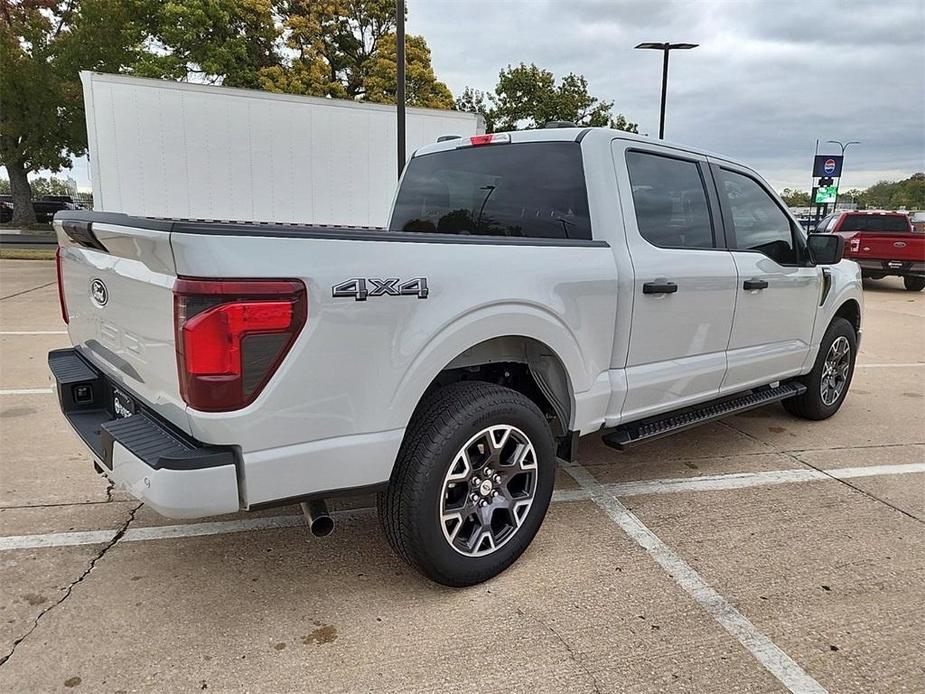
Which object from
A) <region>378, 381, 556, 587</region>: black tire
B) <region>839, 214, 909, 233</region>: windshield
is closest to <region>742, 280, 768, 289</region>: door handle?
<region>378, 381, 556, 587</region>: black tire

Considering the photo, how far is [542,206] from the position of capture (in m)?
3.41

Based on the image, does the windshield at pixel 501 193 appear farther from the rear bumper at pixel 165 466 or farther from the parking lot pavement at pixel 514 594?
the rear bumper at pixel 165 466

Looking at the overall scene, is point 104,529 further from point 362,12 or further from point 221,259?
point 362,12

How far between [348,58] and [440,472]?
27.6m

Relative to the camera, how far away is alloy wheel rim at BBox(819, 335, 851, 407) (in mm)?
5125

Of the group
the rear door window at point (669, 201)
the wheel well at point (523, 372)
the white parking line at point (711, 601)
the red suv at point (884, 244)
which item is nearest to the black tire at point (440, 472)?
the wheel well at point (523, 372)

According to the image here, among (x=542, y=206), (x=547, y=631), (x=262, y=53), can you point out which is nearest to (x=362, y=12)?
(x=262, y=53)

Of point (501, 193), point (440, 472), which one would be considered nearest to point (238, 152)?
point (501, 193)

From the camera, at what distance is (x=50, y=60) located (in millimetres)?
24312

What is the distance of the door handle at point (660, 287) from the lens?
3.30 m

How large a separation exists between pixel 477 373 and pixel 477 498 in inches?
24.7

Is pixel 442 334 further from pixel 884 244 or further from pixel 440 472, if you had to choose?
pixel 884 244

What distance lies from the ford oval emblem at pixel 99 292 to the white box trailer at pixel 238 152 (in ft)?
Result: 27.0

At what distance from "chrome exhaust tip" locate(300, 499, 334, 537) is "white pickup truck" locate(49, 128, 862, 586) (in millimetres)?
11
